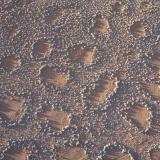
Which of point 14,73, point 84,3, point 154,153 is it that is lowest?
point 154,153

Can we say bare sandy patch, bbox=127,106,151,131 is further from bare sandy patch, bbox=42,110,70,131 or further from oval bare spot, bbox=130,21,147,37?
oval bare spot, bbox=130,21,147,37

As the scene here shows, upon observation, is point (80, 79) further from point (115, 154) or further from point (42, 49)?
point (115, 154)

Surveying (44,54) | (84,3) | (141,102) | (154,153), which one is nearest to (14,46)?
(44,54)

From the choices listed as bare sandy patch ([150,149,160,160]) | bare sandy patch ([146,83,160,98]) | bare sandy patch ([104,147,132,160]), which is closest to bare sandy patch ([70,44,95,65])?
bare sandy patch ([146,83,160,98])

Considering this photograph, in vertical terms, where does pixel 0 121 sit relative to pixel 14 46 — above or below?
below

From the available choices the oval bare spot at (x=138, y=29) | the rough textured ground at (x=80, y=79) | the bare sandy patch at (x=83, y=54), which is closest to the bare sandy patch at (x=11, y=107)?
the rough textured ground at (x=80, y=79)

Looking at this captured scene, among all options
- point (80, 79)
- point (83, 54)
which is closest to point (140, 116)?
point (80, 79)

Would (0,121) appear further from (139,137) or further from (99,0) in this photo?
(99,0)
